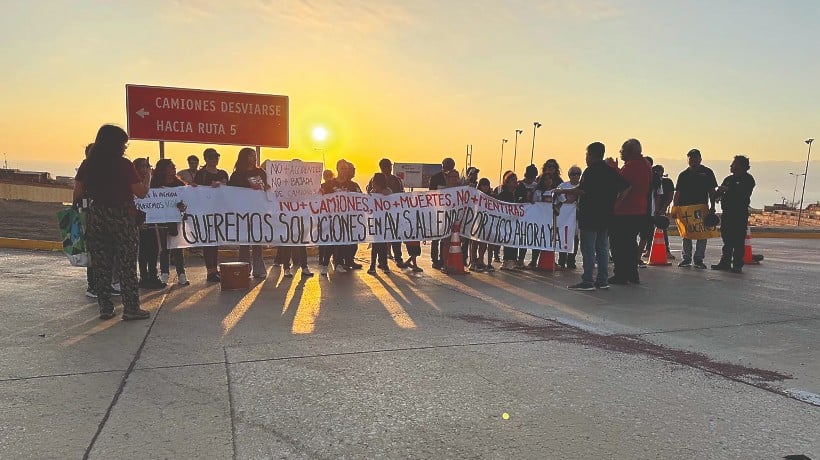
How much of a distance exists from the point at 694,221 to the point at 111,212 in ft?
32.3

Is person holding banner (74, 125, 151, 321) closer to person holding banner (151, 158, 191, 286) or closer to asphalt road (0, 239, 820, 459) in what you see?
asphalt road (0, 239, 820, 459)

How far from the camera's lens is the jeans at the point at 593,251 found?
777 cm

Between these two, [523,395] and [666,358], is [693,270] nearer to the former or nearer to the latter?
[666,358]

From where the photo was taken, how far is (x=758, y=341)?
5176 mm

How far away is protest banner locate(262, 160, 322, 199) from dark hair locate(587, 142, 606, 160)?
13.7ft

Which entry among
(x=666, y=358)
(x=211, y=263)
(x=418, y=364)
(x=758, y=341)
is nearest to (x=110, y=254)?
(x=211, y=263)

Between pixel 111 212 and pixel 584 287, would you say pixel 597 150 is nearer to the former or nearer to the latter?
pixel 584 287

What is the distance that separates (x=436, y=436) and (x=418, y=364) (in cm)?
123

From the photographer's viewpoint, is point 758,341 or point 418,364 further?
point 758,341

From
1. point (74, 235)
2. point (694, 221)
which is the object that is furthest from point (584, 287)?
point (74, 235)

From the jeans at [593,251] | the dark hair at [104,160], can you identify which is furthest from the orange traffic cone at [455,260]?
the dark hair at [104,160]

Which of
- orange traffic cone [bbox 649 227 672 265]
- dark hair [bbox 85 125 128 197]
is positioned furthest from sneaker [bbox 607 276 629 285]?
dark hair [bbox 85 125 128 197]

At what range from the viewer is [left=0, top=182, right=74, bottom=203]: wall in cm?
4006

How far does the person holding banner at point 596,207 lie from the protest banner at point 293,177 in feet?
13.3
